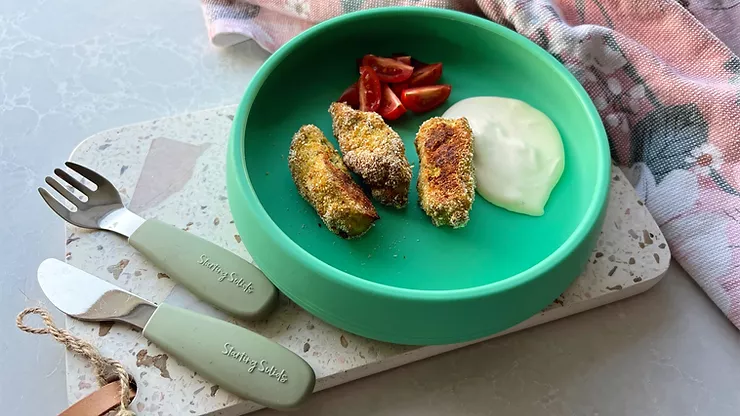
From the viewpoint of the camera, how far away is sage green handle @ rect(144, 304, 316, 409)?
0.74 m

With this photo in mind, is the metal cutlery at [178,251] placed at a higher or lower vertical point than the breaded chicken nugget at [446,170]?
lower

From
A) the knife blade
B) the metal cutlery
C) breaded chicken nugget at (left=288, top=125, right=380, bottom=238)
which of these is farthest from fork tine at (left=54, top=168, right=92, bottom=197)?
breaded chicken nugget at (left=288, top=125, right=380, bottom=238)

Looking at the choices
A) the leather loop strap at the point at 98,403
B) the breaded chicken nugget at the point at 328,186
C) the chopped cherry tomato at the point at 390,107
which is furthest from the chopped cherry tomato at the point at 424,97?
the leather loop strap at the point at 98,403

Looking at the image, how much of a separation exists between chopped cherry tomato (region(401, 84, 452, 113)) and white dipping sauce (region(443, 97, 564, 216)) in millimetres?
24

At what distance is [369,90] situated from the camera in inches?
38.6

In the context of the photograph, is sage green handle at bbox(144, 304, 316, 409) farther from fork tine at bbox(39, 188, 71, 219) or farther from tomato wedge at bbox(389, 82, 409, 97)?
tomato wedge at bbox(389, 82, 409, 97)

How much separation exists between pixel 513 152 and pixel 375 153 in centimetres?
20

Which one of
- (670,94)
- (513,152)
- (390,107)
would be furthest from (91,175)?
(670,94)

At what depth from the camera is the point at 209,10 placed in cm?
115

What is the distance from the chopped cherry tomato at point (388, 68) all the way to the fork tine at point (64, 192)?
448 millimetres

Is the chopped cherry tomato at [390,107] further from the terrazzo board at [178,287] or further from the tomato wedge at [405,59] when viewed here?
the terrazzo board at [178,287]

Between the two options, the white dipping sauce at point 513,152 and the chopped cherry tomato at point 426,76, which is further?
the chopped cherry tomato at point 426,76

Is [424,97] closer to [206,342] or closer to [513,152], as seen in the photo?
[513,152]

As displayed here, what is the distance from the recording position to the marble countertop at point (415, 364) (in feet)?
2.66
